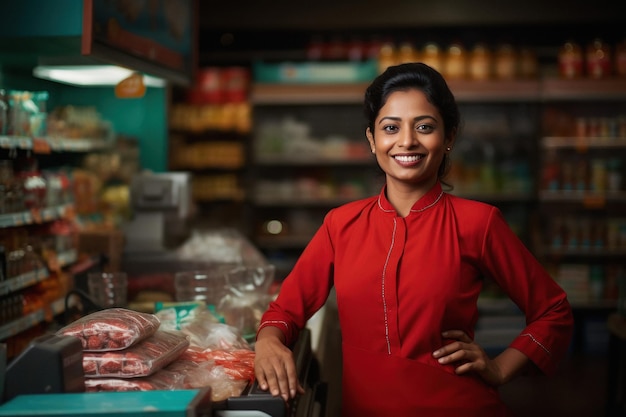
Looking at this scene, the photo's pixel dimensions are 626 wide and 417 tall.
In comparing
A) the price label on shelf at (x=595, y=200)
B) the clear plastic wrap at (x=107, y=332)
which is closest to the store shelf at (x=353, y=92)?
the price label on shelf at (x=595, y=200)

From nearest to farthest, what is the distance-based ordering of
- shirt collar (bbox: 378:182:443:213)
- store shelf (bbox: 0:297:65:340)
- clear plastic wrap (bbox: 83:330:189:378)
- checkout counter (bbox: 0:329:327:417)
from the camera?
checkout counter (bbox: 0:329:327:417) → clear plastic wrap (bbox: 83:330:189:378) → shirt collar (bbox: 378:182:443:213) → store shelf (bbox: 0:297:65:340)

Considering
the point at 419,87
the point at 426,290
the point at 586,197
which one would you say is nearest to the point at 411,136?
the point at 419,87

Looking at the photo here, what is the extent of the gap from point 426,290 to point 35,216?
208 centimetres

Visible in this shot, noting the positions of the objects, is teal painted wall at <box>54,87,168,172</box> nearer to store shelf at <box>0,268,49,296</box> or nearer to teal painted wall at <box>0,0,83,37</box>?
store shelf at <box>0,268,49,296</box>

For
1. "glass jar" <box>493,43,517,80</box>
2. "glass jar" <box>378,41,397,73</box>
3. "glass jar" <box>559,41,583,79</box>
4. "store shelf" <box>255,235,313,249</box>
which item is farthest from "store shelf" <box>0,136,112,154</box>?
"glass jar" <box>559,41,583,79</box>

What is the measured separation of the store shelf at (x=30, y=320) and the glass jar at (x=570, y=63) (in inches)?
217

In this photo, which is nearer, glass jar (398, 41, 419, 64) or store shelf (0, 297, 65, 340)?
store shelf (0, 297, 65, 340)

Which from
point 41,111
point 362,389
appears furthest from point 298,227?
point 362,389

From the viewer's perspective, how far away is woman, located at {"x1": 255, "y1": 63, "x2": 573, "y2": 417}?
6.70 feet

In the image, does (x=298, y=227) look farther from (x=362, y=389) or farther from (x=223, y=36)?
(x=362, y=389)

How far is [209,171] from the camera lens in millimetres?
8172

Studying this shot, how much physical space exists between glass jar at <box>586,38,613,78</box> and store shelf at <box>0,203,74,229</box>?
5270 mm

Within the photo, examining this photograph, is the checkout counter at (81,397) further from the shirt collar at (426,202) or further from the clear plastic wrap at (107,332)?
the shirt collar at (426,202)

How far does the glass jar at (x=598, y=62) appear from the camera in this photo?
24.1 feet
